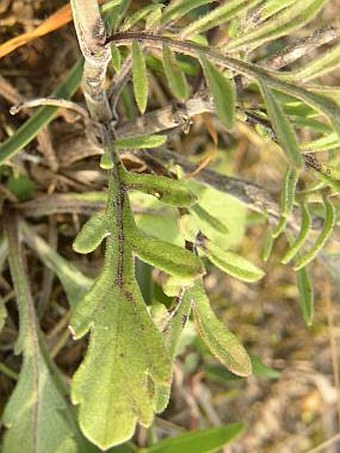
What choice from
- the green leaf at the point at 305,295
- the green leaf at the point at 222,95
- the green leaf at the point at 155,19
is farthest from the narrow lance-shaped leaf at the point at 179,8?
the green leaf at the point at 305,295

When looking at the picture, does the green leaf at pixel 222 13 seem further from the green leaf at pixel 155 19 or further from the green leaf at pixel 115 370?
the green leaf at pixel 115 370

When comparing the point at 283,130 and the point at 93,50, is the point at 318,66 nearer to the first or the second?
the point at 283,130

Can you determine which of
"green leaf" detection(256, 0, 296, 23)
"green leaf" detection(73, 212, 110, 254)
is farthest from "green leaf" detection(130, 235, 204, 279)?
"green leaf" detection(256, 0, 296, 23)

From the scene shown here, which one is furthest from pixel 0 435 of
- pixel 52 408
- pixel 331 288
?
pixel 331 288

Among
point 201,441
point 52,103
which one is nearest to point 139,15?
point 52,103

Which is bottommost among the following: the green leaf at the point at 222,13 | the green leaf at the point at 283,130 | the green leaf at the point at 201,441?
the green leaf at the point at 201,441
